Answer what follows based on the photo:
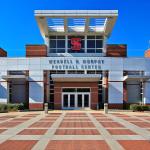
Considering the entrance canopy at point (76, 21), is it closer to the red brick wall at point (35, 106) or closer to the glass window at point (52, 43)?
the glass window at point (52, 43)

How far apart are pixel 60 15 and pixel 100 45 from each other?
8286mm

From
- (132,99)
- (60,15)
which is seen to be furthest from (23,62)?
(132,99)

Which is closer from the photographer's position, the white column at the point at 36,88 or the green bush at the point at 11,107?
the green bush at the point at 11,107

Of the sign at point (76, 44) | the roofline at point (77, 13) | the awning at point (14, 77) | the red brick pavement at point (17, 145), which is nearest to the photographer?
the red brick pavement at point (17, 145)

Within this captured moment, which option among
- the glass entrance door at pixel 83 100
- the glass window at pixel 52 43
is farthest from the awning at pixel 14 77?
the glass entrance door at pixel 83 100

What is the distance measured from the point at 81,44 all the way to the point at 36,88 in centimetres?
906

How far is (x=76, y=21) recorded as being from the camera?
46.3m

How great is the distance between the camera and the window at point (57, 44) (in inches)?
1918

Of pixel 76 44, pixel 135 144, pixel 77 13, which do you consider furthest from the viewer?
pixel 76 44

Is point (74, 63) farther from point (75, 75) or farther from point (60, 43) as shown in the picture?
point (60, 43)

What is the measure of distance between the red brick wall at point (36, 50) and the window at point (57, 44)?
160cm

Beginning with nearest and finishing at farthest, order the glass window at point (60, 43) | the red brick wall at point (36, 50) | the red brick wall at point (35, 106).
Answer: the red brick wall at point (35, 106), the red brick wall at point (36, 50), the glass window at point (60, 43)

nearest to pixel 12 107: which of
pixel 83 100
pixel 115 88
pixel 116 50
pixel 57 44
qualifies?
pixel 83 100

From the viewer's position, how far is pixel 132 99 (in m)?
47.5
